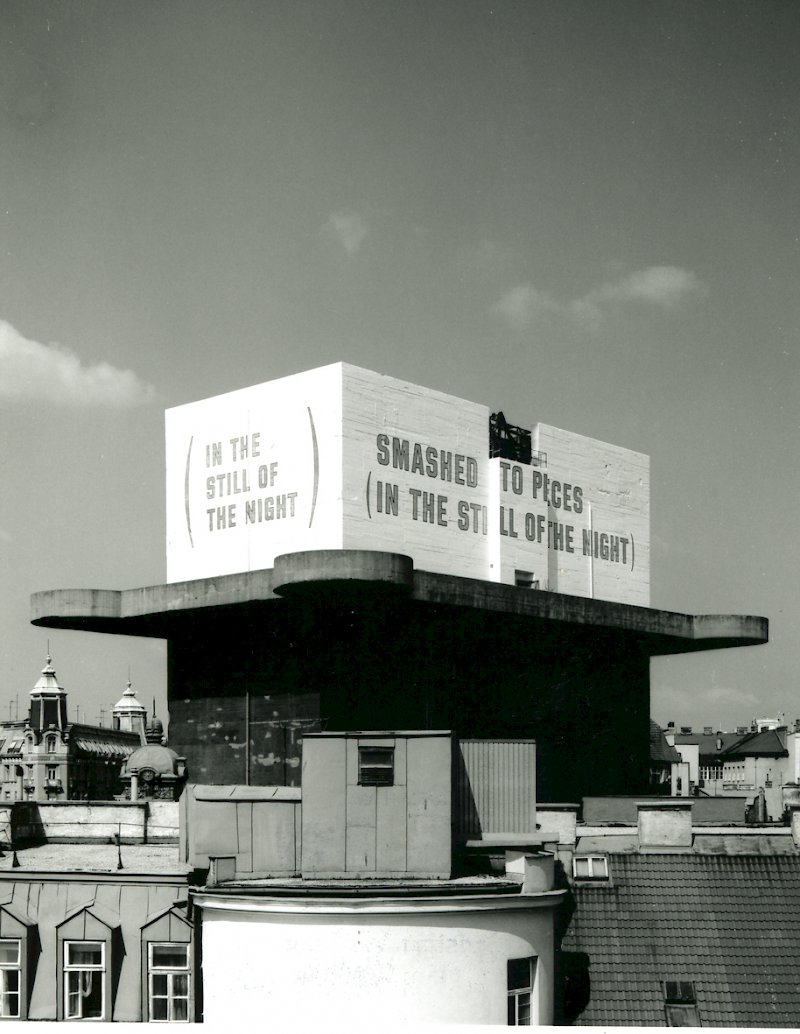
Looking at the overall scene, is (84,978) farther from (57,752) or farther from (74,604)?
(57,752)

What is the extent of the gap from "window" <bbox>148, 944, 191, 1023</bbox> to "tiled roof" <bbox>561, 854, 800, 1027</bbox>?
25.7ft

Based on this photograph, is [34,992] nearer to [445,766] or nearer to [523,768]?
[445,766]

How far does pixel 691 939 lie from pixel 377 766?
8.06 m

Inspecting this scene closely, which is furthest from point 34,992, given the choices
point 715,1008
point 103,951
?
point 715,1008

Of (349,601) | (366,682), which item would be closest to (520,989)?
(349,601)

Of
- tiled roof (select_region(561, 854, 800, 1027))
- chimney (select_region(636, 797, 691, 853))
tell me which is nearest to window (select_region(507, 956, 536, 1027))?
tiled roof (select_region(561, 854, 800, 1027))

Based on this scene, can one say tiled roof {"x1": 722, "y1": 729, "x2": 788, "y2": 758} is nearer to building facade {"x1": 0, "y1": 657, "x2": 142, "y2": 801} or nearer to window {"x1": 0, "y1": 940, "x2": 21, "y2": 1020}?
building facade {"x1": 0, "y1": 657, "x2": 142, "y2": 801}

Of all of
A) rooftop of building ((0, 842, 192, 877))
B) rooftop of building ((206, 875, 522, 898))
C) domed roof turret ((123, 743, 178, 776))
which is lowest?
rooftop of building ((0, 842, 192, 877))

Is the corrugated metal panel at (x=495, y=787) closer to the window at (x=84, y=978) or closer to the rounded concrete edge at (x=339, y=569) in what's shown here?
the window at (x=84, y=978)

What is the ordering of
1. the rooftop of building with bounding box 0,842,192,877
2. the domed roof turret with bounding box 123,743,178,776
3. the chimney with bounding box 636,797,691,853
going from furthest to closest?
the domed roof turret with bounding box 123,743,178,776 < the chimney with bounding box 636,797,691,853 < the rooftop of building with bounding box 0,842,192,877

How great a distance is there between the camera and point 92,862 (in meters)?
33.0

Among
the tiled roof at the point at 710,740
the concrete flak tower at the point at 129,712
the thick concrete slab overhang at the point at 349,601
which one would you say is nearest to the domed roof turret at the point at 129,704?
the concrete flak tower at the point at 129,712

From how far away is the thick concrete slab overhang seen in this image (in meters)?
41.1

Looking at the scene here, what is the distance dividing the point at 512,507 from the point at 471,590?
221 inches
